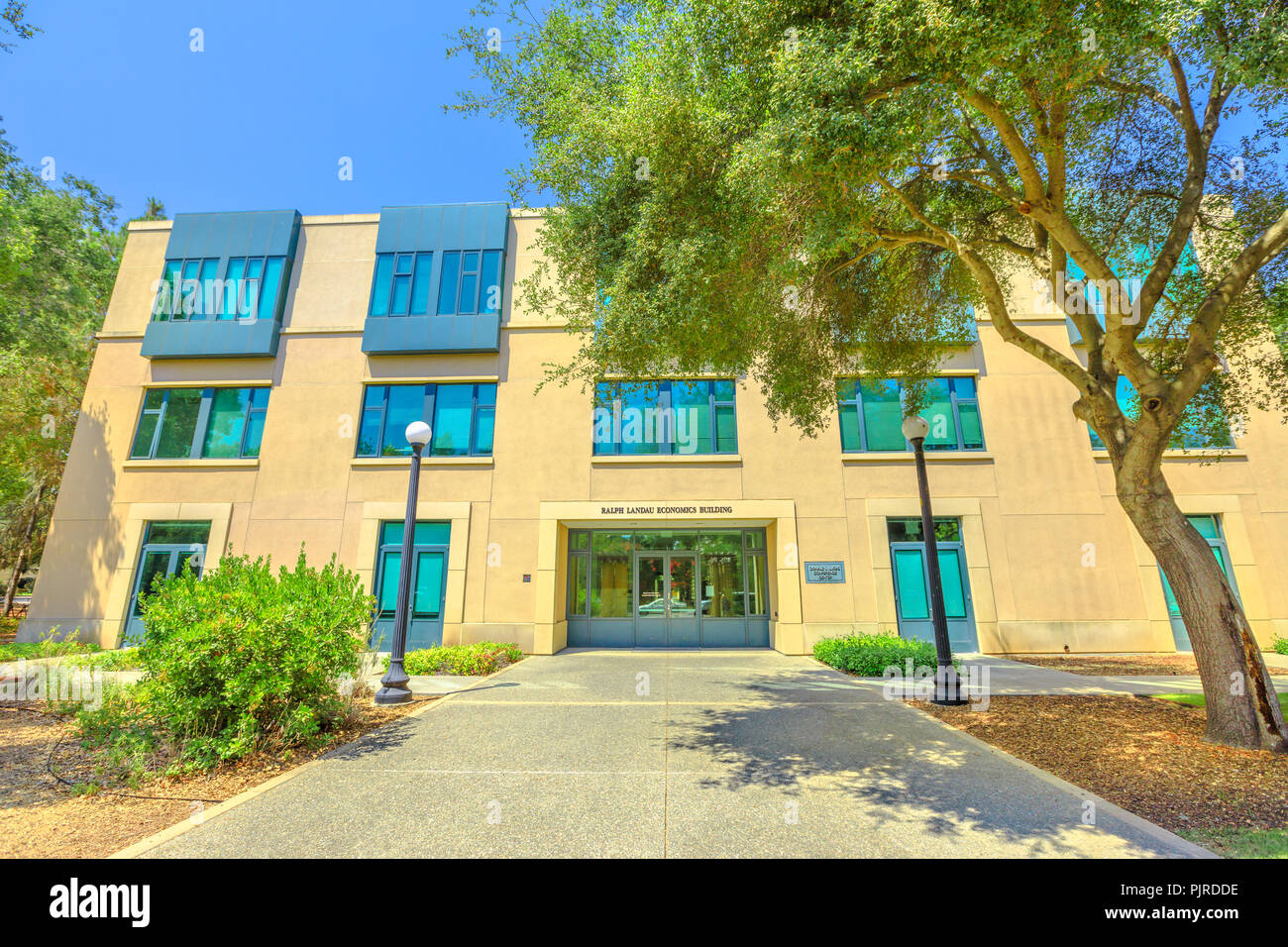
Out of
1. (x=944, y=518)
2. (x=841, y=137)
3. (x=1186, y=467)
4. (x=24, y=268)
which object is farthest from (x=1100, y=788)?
(x=24, y=268)

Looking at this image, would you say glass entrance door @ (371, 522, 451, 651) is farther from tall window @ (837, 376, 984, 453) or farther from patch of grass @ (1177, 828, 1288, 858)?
patch of grass @ (1177, 828, 1288, 858)

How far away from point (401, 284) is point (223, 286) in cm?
576

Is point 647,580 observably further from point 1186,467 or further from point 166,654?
point 1186,467

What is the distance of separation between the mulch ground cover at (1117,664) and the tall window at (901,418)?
18.3ft

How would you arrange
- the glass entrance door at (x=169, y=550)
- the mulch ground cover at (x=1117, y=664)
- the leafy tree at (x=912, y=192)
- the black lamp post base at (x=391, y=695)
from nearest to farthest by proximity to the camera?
1. the leafy tree at (x=912, y=192)
2. the black lamp post base at (x=391, y=695)
3. the mulch ground cover at (x=1117, y=664)
4. the glass entrance door at (x=169, y=550)

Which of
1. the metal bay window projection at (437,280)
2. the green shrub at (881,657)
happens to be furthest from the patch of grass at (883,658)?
the metal bay window projection at (437,280)

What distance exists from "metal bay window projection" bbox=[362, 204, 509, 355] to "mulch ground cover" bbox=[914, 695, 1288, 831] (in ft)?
47.6

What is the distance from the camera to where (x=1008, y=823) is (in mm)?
4293

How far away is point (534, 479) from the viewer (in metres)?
15.3

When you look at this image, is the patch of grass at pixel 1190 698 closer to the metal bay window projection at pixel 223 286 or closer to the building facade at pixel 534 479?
the building facade at pixel 534 479

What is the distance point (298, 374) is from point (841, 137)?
16.4 m

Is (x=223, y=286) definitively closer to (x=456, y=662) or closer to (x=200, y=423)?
(x=200, y=423)

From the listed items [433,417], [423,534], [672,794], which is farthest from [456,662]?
[672,794]

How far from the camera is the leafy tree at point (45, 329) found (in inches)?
668
